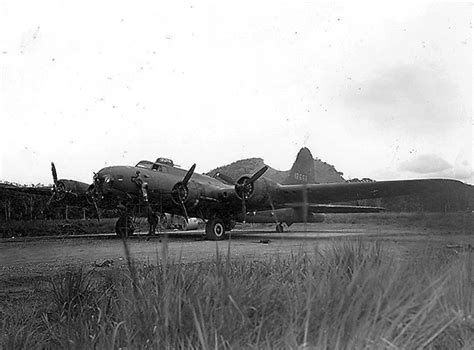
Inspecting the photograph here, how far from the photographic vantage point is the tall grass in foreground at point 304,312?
1645mm

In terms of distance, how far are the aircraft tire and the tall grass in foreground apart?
12.6m

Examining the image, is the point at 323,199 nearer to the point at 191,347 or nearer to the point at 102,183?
the point at 102,183

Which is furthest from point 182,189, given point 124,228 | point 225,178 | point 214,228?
point 124,228

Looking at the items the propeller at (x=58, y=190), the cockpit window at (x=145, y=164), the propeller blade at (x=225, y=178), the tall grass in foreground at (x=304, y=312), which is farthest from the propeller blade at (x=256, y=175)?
the tall grass in foreground at (x=304, y=312)

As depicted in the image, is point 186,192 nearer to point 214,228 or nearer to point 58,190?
point 214,228

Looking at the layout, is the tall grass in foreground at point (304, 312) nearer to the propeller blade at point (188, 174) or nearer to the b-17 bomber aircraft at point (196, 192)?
the b-17 bomber aircraft at point (196, 192)

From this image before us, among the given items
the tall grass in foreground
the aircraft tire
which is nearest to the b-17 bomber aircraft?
the aircraft tire

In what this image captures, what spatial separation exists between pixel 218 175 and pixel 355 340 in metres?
16.6

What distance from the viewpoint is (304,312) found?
71.4 inches

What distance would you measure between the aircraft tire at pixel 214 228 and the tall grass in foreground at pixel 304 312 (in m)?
12.6

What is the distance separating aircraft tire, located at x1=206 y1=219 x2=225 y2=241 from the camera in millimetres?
15219

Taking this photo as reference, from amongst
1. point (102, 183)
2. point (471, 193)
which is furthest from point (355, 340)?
point (102, 183)

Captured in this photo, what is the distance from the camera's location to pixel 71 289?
3371mm

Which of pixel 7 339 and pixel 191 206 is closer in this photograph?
pixel 7 339
